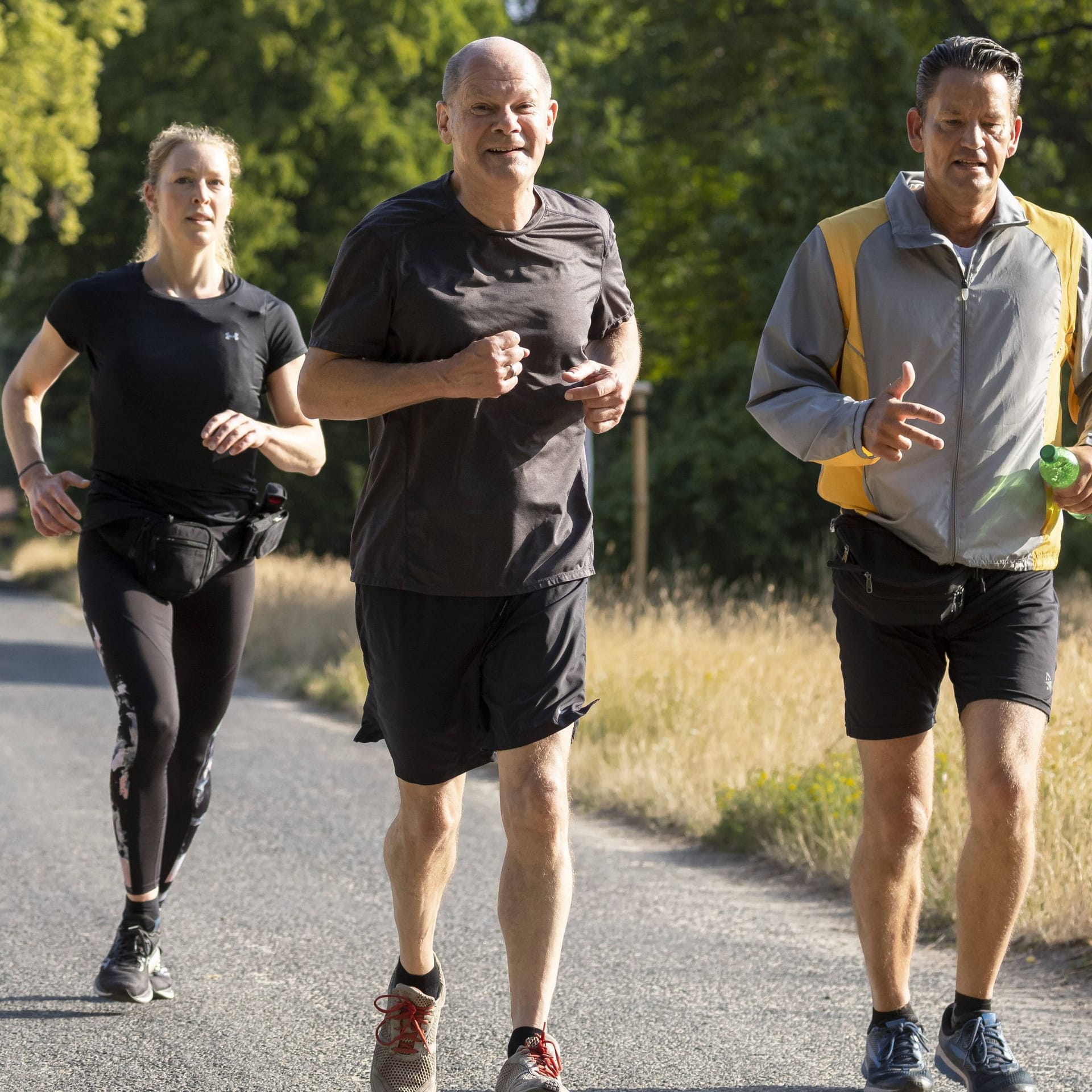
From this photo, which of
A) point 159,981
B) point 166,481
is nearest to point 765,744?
point 159,981

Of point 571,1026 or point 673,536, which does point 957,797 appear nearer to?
point 571,1026

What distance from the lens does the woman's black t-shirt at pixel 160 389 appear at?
15.9 ft

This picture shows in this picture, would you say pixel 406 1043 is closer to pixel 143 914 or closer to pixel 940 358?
pixel 143 914

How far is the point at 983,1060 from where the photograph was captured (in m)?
3.77

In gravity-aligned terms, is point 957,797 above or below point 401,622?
below

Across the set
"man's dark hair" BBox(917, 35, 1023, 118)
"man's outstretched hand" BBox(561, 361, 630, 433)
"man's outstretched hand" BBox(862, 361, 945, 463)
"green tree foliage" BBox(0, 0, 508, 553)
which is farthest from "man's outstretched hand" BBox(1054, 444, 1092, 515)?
"green tree foliage" BBox(0, 0, 508, 553)

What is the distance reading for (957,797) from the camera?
6.21 meters

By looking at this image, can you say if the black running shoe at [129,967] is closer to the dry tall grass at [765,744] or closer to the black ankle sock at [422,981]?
the black ankle sock at [422,981]

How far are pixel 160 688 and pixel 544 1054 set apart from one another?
161 cm

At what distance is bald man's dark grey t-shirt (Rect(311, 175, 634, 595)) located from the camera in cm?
363

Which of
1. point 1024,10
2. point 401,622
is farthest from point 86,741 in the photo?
point 1024,10

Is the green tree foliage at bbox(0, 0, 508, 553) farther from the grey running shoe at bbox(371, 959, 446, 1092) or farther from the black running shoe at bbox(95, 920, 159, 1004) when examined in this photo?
the grey running shoe at bbox(371, 959, 446, 1092)

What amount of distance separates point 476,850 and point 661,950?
6.02ft

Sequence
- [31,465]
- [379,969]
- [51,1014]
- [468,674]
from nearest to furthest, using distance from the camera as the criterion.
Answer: [468,674] → [51,1014] → [31,465] → [379,969]
